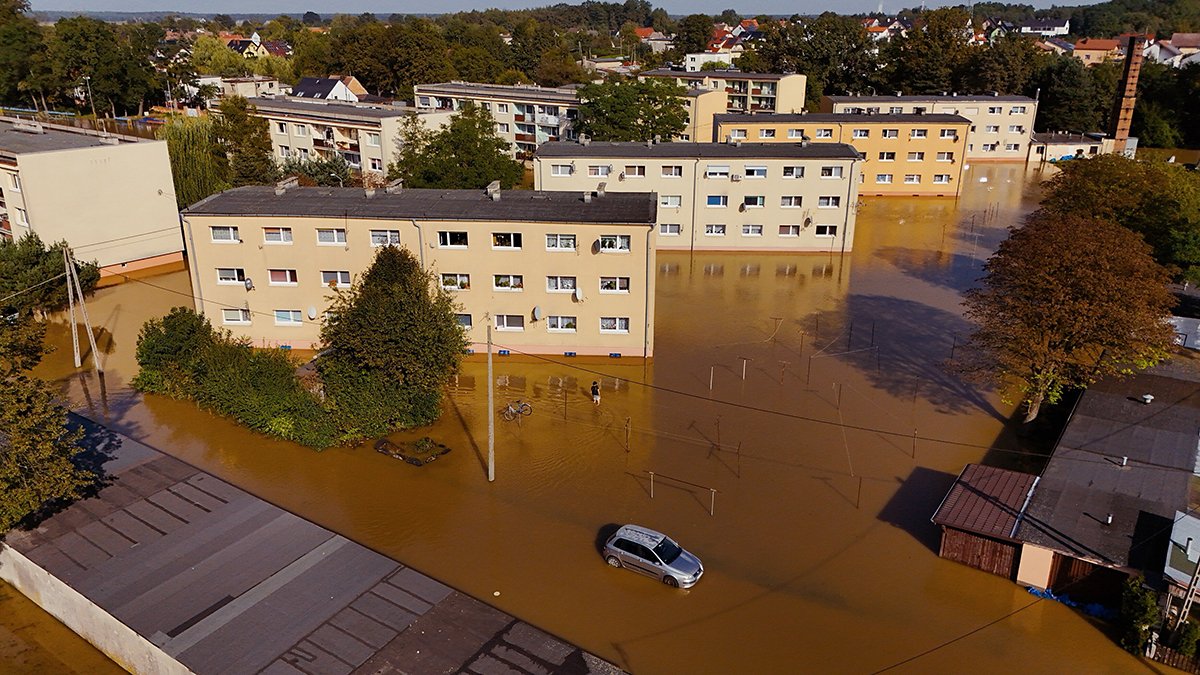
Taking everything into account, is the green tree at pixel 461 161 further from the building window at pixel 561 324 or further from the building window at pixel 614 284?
the building window at pixel 614 284

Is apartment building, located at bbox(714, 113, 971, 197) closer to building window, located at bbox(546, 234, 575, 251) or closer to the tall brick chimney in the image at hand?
the tall brick chimney

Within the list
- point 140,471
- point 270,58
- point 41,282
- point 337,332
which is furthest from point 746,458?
point 270,58

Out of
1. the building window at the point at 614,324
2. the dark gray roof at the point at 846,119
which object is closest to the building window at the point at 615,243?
the building window at the point at 614,324

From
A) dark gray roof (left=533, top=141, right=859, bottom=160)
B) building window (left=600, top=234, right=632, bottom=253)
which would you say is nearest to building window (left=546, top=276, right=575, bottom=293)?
building window (left=600, top=234, right=632, bottom=253)

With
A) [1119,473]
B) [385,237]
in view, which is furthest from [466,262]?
[1119,473]

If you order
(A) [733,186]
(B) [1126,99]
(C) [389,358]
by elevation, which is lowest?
(C) [389,358]

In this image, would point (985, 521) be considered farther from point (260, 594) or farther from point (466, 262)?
point (466, 262)

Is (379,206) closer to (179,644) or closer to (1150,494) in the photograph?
(179,644)
